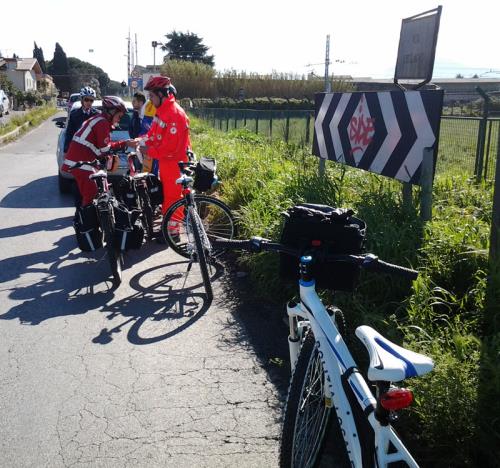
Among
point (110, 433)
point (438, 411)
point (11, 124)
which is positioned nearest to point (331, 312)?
point (438, 411)

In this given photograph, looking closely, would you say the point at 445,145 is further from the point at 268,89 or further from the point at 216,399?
the point at 268,89

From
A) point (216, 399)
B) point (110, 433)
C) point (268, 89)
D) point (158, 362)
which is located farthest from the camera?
point (268, 89)

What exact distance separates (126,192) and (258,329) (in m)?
2.80

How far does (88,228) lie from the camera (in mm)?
6254

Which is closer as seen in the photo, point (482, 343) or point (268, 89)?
point (482, 343)

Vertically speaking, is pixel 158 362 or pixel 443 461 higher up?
pixel 443 461

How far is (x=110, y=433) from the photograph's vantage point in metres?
3.37

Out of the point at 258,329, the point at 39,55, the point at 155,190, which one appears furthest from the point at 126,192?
the point at 39,55

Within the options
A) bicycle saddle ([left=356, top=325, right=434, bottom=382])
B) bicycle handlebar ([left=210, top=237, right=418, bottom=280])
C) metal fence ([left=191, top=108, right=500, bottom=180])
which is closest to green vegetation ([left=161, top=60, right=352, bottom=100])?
metal fence ([left=191, top=108, right=500, bottom=180])

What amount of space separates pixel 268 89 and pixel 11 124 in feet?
101

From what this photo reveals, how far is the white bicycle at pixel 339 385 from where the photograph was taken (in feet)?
6.48

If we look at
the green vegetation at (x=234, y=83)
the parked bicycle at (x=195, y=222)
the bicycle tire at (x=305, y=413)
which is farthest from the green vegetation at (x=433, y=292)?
the green vegetation at (x=234, y=83)

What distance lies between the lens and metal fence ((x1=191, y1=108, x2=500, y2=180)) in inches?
352

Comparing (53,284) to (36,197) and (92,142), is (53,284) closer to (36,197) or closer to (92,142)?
(92,142)
